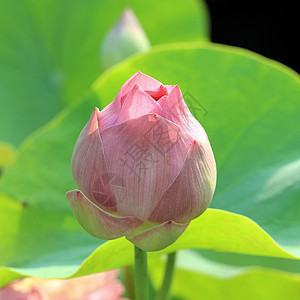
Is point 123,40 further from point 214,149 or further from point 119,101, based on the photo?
point 119,101

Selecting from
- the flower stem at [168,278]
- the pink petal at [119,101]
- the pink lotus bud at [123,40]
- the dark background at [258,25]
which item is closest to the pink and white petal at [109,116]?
the pink petal at [119,101]

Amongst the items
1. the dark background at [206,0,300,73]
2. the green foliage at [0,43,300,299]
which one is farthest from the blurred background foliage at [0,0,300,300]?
the dark background at [206,0,300,73]

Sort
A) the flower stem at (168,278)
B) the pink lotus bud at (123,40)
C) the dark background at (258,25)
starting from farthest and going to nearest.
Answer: the dark background at (258,25), the pink lotus bud at (123,40), the flower stem at (168,278)

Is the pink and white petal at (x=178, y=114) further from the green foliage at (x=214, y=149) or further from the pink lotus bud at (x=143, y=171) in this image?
the green foliage at (x=214, y=149)

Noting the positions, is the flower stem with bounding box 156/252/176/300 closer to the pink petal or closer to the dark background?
the pink petal

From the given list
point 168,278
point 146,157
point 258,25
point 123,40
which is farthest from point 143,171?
point 258,25

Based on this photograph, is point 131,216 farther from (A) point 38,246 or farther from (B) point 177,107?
(A) point 38,246
